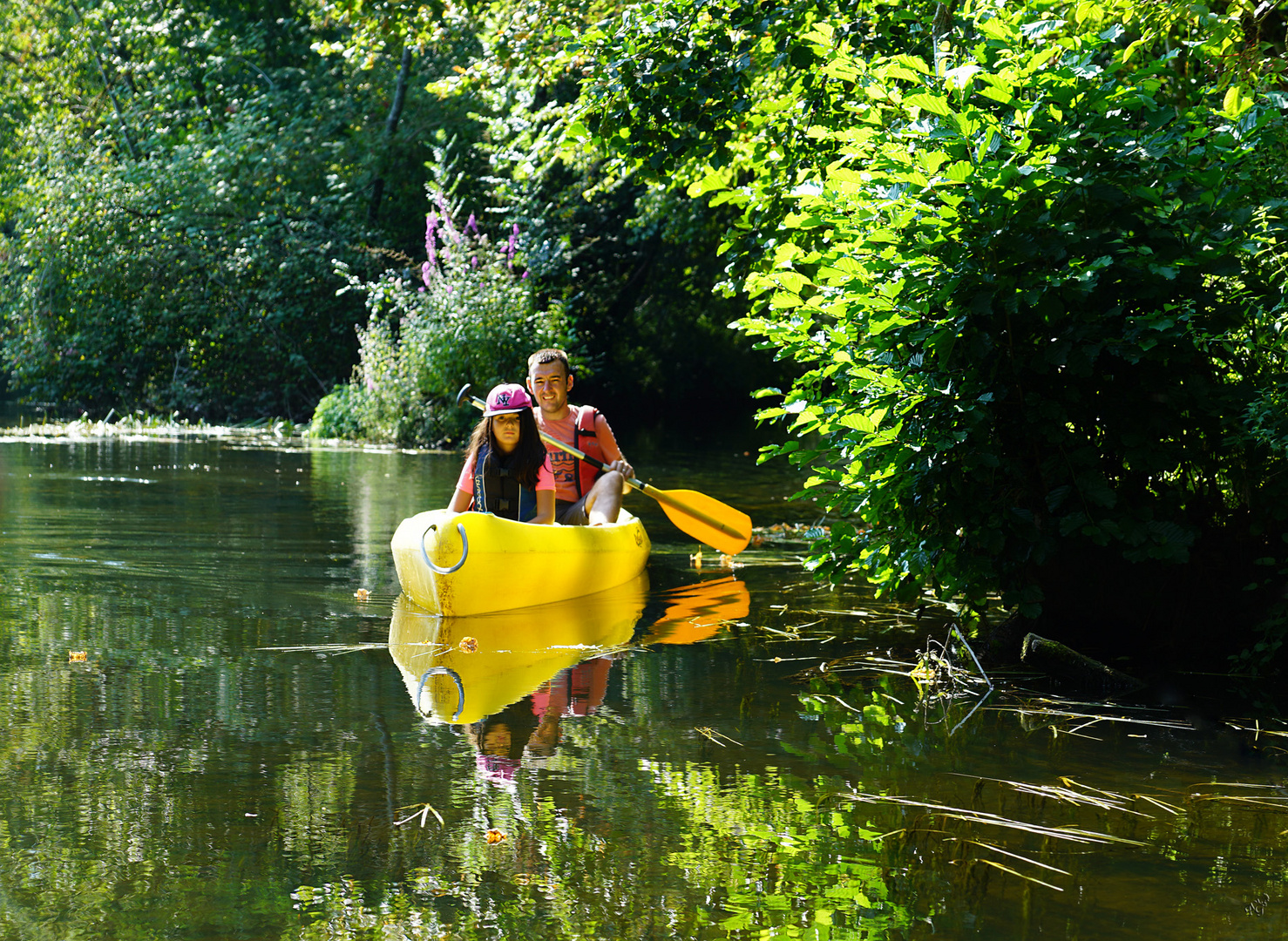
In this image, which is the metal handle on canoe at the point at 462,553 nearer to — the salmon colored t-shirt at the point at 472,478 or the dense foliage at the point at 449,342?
the salmon colored t-shirt at the point at 472,478

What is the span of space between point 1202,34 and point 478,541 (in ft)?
12.7

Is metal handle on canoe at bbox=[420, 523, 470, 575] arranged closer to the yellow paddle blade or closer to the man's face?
the man's face

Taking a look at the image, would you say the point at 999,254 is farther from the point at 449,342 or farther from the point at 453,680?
the point at 449,342

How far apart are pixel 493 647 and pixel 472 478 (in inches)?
58.2

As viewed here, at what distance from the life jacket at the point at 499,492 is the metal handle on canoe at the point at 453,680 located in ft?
5.98

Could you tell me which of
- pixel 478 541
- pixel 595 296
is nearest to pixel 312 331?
pixel 595 296

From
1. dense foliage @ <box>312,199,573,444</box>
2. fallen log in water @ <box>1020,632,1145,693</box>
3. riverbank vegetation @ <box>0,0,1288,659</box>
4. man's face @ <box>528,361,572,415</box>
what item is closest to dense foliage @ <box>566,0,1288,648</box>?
riverbank vegetation @ <box>0,0,1288,659</box>

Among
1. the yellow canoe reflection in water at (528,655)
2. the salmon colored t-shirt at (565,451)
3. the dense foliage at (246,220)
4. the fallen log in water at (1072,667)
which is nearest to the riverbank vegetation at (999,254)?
the fallen log in water at (1072,667)

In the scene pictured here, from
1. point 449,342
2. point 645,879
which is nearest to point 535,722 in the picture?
point 645,879

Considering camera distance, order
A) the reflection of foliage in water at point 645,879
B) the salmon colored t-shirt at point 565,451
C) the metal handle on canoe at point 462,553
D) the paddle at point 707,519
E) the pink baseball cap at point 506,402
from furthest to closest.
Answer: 1. the paddle at point 707,519
2. the salmon colored t-shirt at point 565,451
3. the pink baseball cap at point 506,402
4. the metal handle on canoe at point 462,553
5. the reflection of foliage in water at point 645,879

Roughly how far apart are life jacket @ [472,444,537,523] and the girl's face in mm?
69

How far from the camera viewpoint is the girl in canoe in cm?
686

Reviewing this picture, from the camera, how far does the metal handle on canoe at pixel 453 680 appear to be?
15.1 feet

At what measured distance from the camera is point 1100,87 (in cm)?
487
